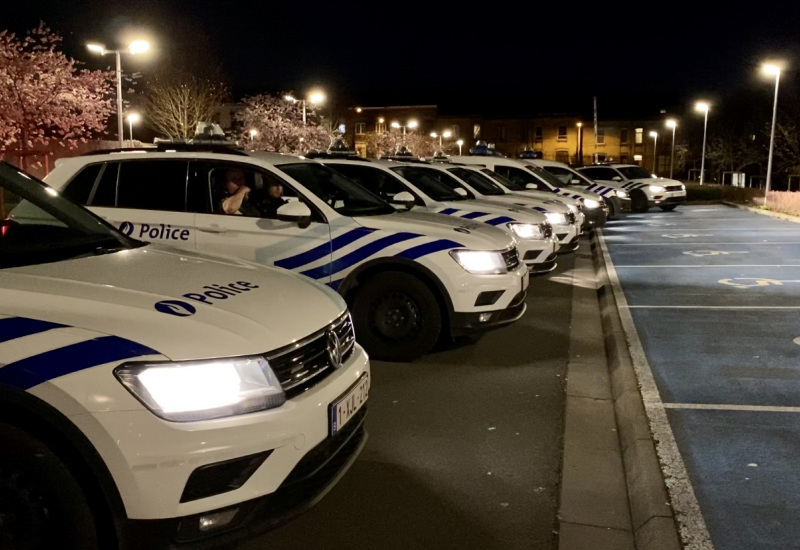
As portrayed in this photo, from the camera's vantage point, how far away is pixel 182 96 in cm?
3164

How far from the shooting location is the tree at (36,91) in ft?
75.8

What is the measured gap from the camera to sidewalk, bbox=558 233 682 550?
363 cm

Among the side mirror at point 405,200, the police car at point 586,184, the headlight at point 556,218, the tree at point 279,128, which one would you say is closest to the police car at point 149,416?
the side mirror at point 405,200

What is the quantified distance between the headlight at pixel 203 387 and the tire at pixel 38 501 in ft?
1.26

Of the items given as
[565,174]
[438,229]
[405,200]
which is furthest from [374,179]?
[565,174]

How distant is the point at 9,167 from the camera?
161 inches

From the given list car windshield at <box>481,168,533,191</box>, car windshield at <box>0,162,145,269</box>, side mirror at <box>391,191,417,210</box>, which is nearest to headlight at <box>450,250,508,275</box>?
side mirror at <box>391,191,417,210</box>

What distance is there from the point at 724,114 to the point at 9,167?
59.2 metres

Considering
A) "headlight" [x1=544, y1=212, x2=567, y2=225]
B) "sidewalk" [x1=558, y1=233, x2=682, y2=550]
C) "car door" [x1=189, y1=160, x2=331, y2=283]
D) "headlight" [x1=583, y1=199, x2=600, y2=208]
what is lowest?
"sidewalk" [x1=558, y1=233, x2=682, y2=550]

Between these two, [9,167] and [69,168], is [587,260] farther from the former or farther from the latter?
[9,167]

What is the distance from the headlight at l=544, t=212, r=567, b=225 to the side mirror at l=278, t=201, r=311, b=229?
6288mm

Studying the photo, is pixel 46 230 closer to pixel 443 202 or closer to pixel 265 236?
pixel 265 236

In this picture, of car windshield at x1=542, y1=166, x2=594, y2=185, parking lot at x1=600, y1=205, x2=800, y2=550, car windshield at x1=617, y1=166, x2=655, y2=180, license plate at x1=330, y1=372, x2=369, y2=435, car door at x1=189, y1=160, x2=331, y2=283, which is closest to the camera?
license plate at x1=330, y1=372, x2=369, y2=435

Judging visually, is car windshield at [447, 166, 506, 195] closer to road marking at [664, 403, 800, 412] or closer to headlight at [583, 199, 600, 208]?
headlight at [583, 199, 600, 208]
